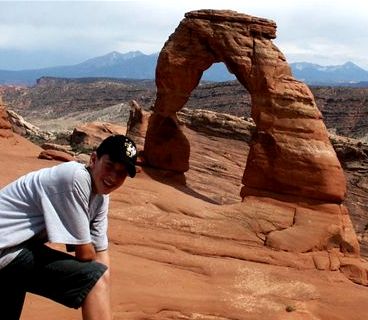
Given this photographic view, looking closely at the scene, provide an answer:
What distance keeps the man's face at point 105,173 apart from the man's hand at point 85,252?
1.12 ft

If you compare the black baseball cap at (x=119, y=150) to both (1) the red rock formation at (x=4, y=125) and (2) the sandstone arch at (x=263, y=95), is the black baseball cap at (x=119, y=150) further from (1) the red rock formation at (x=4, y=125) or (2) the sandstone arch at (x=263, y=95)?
(1) the red rock formation at (x=4, y=125)

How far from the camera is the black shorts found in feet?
11.4

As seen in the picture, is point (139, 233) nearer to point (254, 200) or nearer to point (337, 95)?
point (254, 200)

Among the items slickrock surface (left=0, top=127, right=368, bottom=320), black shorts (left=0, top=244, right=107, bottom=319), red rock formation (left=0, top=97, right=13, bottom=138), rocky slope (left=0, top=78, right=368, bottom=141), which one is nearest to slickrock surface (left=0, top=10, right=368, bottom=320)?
slickrock surface (left=0, top=127, right=368, bottom=320)

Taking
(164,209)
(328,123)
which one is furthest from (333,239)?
(328,123)

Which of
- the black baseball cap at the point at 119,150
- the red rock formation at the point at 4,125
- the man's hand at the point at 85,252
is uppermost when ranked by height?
the black baseball cap at the point at 119,150

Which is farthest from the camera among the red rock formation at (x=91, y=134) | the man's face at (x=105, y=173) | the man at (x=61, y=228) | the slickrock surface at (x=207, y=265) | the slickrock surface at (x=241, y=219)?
the red rock formation at (x=91, y=134)

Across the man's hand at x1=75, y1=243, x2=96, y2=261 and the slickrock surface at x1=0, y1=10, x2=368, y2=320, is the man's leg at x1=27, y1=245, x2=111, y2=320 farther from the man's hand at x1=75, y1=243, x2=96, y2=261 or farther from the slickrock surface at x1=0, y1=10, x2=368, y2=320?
the slickrock surface at x1=0, y1=10, x2=368, y2=320

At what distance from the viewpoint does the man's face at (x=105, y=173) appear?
3.41 metres

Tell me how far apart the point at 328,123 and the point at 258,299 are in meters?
44.4

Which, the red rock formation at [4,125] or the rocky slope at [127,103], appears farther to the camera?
the rocky slope at [127,103]

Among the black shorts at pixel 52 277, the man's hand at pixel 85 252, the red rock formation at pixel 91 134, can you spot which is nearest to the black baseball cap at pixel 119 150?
the man's hand at pixel 85 252

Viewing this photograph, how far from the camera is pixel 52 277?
3.53 m

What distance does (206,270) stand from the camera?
9.30 meters
